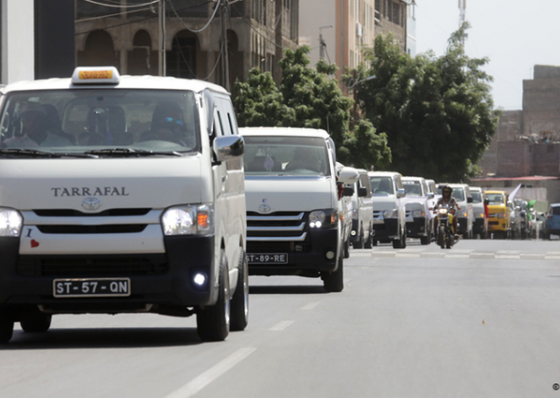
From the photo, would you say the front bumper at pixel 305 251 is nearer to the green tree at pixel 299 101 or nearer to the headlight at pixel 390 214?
the headlight at pixel 390 214

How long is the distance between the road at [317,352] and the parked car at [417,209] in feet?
74.0

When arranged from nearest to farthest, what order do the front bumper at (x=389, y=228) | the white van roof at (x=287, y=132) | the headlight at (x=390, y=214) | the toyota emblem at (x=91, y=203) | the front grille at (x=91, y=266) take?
the toyota emblem at (x=91, y=203)
the front grille at (x=91, y=266)
the white van roof at (x=287, y=132)
the front bumper at (x=389, y=228)
the headlight at (x=390, y=214)

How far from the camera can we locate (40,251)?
9.50 m

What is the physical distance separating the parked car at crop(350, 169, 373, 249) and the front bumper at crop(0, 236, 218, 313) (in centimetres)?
2024

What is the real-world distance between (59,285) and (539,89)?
12860 centimetres

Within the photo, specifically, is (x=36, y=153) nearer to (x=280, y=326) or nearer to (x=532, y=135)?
(x=280, y=326)

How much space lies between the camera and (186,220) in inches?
376

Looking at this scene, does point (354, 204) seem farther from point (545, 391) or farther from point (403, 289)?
point (545, 391)

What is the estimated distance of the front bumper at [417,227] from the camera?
39.4 m

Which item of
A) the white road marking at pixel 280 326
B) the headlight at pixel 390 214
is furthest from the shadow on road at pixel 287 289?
the headlight at pixel 390 214

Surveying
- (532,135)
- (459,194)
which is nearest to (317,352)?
(459,194)

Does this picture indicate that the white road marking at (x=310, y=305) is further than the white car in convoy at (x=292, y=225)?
No

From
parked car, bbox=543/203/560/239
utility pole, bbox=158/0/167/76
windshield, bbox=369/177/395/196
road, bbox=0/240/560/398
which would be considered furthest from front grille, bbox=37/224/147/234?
parked car, bbox=543/203/560/239

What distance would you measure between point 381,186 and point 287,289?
59.7 feet
